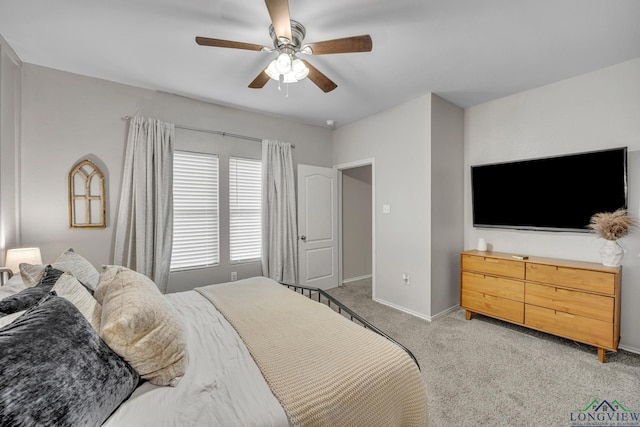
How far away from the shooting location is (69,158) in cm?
272

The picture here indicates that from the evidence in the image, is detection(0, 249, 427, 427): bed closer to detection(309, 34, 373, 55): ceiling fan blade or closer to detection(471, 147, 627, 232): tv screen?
detection(309, 34, 373, 55): ceiling fan blade

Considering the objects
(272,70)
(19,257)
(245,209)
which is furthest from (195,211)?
(272,70)

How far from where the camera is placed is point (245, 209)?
12.6 ft

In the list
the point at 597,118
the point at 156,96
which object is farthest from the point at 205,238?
the point at 597,118

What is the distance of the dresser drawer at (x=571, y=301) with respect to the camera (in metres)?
2.31

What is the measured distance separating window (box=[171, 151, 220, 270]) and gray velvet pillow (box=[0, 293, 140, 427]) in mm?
2438

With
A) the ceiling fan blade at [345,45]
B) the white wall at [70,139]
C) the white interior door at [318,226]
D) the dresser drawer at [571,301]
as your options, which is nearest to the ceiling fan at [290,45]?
the ceiling fan blade at [345,45]

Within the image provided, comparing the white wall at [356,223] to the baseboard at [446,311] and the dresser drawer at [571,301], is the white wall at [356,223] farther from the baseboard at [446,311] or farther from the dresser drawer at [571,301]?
the dresser drawer at [571,301]

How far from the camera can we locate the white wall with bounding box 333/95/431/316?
332 centimetres

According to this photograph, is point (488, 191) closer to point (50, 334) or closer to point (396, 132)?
point (396, 132)

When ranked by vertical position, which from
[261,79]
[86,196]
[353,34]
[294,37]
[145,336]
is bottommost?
[145,336]

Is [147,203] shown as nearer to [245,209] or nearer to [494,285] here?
[245,209]

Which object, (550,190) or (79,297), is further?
(550,190)

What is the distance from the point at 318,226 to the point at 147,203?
95.0 inches
